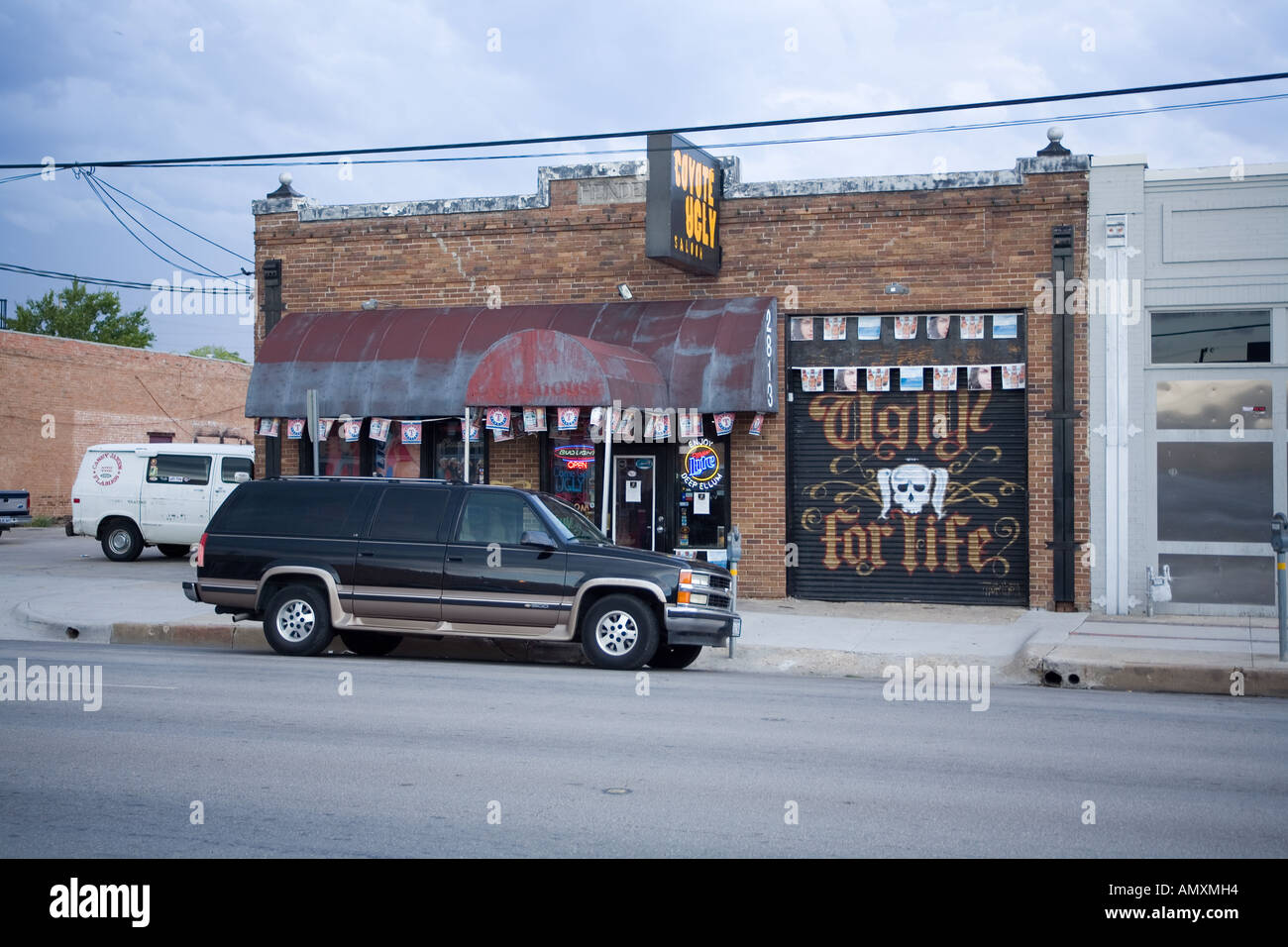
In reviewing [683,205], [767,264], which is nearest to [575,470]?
[767,264]

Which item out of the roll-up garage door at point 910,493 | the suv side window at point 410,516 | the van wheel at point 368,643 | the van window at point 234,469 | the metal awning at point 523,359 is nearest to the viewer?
the suv side window at point 410,516

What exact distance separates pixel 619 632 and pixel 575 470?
6.53m

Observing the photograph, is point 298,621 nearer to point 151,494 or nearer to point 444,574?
point 444,574

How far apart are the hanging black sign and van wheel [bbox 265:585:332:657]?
637cm

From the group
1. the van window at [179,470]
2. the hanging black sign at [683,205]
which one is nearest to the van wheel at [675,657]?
the hanging black sign at [683,205]

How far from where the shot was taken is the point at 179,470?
79.6 ft

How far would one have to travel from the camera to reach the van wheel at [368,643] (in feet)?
43.6

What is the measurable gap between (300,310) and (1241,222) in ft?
44.5

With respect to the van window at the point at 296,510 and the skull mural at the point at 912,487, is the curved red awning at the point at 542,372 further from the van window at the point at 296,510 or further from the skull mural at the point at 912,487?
the skull mural at the point at 912,487

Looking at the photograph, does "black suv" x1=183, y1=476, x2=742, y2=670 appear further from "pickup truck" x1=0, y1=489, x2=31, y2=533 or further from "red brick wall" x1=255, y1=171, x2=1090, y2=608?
"pickup truck" x1=0, y1=489, x2=31, y2=533

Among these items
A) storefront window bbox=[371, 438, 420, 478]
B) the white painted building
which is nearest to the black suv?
storefront window bbox=[371, 438, 420, 478]

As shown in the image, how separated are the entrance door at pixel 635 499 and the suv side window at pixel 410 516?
18.4 ft

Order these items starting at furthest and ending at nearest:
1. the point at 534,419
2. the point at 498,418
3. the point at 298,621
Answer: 1. the point at 498,418
2. the point at 534,419
3. the point at 298,621

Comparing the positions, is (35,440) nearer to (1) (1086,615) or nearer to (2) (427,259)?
(2) (427,259)
